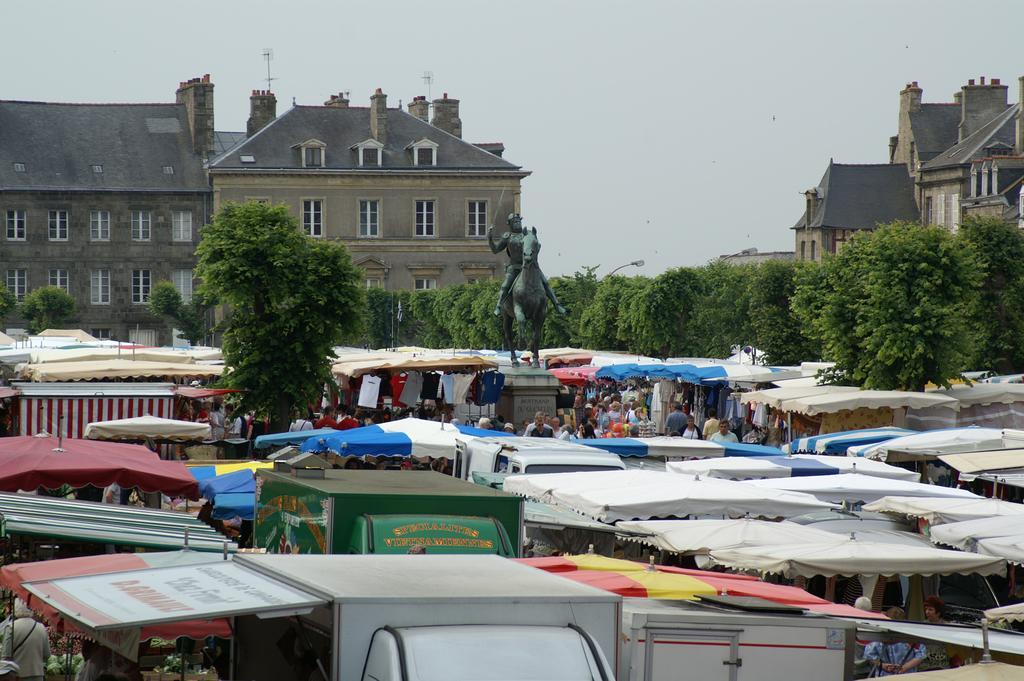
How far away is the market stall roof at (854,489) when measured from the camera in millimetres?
16734

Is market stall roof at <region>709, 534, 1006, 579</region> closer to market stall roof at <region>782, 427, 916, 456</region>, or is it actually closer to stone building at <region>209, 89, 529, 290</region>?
market stall roof at <region>782, 427, 916, 456</region>

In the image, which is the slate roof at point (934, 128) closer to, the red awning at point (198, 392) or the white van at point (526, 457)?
the red awning at point (198, 392)

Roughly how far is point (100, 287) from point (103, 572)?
3017 inches

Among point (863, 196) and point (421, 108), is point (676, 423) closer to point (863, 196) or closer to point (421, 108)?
point (421, 108)

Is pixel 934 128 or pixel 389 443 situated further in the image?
pixel 934 128

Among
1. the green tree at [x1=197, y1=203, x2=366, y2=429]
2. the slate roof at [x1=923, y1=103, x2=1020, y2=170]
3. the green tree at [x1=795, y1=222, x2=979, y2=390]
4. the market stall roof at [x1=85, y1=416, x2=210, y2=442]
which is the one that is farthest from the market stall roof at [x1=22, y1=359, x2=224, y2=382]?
the slate roof at [x1=923, y1=103, x2=1020, y2=170]

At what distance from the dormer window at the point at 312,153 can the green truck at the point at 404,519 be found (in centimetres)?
6832

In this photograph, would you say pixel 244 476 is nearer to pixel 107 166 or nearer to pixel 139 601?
pixel 139 601

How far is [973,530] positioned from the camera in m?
14.2

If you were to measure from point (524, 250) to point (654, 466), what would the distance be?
11.0 metres

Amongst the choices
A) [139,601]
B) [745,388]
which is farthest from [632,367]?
[139,601]

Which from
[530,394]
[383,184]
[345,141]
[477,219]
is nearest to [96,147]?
[345,141]

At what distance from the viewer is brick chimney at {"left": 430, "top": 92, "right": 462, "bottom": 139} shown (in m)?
84.2

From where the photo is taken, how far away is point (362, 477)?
489 inches
